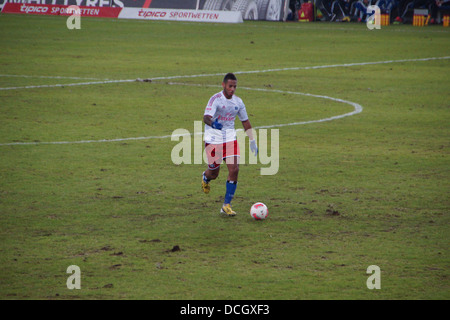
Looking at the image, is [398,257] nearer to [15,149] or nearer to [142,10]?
[15,149]

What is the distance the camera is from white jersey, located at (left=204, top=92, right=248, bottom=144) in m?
10.1

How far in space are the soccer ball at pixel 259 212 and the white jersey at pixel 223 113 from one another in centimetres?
118

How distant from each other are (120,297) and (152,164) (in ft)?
19.3

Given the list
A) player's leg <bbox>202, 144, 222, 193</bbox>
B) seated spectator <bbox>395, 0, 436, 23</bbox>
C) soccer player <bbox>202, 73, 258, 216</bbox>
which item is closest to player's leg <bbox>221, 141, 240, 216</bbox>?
soccer player <bbox>202, 73, 258, 216</bbox>

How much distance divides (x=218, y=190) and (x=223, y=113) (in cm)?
154

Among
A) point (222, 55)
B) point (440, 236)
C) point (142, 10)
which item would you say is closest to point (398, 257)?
point (440, 236)

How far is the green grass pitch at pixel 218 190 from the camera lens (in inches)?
296

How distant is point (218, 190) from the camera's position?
1122 cm

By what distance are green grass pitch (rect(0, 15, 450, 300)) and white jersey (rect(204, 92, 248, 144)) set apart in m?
1.00

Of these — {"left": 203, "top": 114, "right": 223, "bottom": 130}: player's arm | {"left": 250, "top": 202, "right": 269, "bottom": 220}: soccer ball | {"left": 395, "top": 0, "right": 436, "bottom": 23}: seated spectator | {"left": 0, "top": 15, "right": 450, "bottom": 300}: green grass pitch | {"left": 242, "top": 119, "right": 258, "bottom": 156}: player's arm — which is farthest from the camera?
{"left": 395, "top": 0, "right": 436, "bottom": 23}: seated spectator

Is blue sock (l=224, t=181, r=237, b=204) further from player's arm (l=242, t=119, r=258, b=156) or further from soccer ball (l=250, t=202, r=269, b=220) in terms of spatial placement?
player's arm (l=242, t=119, r=258, b=156)

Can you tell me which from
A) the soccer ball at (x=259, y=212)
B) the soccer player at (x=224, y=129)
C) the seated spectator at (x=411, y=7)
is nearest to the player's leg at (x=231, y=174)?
the soccer player at (x=224, y=129)

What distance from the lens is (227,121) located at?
33.8 feet

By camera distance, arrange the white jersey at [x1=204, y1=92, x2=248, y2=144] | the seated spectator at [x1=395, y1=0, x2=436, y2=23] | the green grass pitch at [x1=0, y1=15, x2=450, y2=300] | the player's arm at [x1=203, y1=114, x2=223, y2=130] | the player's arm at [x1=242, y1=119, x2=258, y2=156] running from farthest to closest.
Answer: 1. the seated spectator at [x1=395, y1=0, x2=436, y2=23]
2. the player's arm at [x1=242, y1=119, x2=258, y2=156]
3. the white jersey at [x1=204, y1=92, x2=248, y2=144]
4. the player's arm at [x1=203, y1=114, x2=223, y2=130]
5. the green grass pitch at [x1=0, y1=15, x2=450, y2=300]
